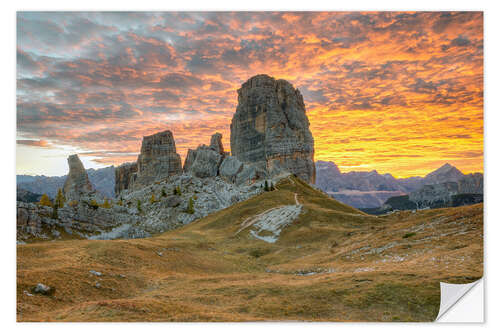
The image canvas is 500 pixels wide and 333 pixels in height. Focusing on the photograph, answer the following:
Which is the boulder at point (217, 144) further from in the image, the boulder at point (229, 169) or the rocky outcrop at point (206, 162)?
the boulder at point (229, 169)

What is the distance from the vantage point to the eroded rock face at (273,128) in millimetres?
175375

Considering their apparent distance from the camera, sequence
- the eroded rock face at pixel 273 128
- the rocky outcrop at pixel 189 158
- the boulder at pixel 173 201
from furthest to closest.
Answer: the eroded rock face at pixel 273 128 < the rocky outcrop at pixel 189 158 < the boulder at pixel 173 201

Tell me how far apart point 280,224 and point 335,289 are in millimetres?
39192

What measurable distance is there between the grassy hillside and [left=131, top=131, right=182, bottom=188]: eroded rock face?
134545 mm

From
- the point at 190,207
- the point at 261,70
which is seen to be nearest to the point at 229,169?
the point at 190,207

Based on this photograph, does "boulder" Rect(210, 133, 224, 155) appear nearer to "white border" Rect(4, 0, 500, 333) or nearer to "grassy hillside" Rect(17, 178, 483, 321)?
"grassy hillside" Rect(17, 178, 483, 321)

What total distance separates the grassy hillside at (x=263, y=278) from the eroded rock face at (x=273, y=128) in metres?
134

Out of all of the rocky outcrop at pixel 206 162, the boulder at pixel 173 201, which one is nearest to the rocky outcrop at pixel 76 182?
the rocky outcrop at pixel 206 162

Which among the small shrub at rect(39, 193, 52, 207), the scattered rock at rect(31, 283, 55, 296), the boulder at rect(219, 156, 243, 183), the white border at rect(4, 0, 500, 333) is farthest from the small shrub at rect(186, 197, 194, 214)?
the scattered rock at rect(31, 283, 55, 296)

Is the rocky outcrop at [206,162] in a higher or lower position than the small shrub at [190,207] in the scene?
higher
